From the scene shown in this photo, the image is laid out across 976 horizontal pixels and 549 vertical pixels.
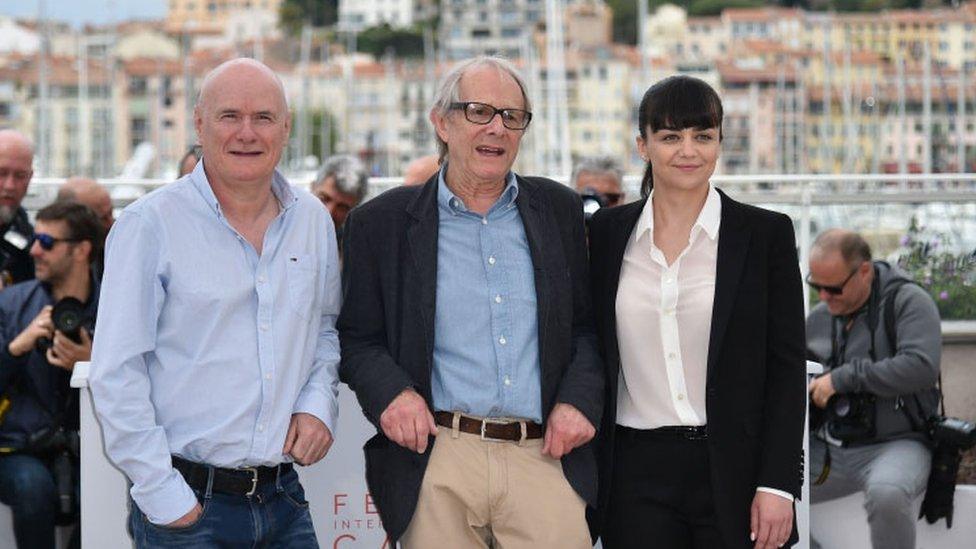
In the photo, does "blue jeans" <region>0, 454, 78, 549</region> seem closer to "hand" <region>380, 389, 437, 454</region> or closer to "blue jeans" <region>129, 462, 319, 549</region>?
"blue jeans" <region>129, 462, 319, 549</region>

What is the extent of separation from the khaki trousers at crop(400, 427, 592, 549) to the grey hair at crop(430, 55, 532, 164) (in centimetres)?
74

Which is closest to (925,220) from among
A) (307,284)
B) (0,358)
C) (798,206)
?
(798,206)

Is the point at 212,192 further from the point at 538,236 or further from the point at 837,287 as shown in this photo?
the point at 837,287

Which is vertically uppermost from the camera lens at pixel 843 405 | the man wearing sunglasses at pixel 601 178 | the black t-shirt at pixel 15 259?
the man wearing sunglasses at pixel 601 178

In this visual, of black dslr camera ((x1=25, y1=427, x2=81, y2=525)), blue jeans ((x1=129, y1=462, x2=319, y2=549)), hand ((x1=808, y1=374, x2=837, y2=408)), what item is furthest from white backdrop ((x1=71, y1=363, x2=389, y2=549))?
hand ((x1=808, y1=374, x2=837, y2=408))

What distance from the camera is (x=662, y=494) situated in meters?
3.53

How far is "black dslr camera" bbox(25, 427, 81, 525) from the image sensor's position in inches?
207

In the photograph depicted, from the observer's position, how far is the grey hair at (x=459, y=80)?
140 inches

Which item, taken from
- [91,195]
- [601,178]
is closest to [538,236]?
[601,178]

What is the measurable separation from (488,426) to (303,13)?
147 m

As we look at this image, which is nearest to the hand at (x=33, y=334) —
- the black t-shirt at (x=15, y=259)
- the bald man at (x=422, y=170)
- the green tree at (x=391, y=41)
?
the black t-shirt at (x=15, y=259)

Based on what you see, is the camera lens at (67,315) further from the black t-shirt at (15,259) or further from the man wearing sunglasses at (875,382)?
the man wearing sunglasses at (875,382)

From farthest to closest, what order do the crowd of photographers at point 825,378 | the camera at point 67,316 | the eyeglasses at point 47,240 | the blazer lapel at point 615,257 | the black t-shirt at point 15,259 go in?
1. the black t-shirt at point 15,259
2. the eyeglasses at point 47,240
3. the crowd of photographers at point 825,378
4. the camera at point 67,316
5. the blazer lapel at point 615,257

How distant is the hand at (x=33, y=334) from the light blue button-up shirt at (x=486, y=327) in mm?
2134
